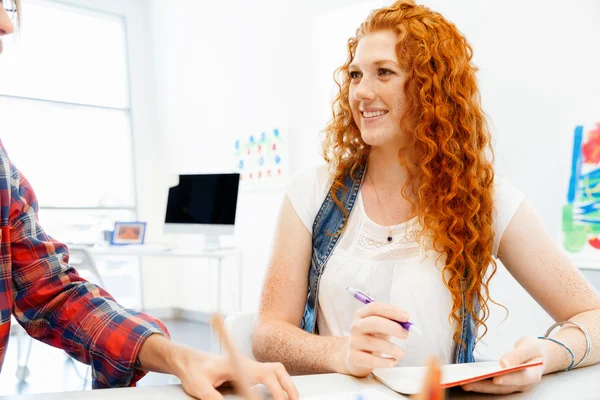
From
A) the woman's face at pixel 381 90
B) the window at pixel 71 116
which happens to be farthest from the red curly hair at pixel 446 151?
the window at pixel 71 116

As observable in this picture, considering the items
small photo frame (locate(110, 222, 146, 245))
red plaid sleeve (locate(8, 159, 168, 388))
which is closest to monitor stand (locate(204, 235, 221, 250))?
small photo frame (locate(110, 222, 146, 245))

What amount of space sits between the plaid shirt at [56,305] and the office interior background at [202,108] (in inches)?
95.8

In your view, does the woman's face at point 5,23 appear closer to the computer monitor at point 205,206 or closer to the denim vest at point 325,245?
the denim vest at point 325,245

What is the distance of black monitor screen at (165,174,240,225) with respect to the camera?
4.10 metres

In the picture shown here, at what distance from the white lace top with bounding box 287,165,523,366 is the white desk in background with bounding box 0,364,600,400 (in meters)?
0.37

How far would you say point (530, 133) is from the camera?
2875 mm

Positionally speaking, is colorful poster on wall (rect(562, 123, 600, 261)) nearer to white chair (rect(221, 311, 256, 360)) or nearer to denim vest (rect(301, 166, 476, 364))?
denim vest (rect(301, 166, 476, 364))

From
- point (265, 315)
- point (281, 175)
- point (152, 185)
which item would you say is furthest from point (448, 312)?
point (152, 185)

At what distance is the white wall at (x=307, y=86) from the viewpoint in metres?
2.76

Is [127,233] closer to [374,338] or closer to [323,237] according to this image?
[323,237]

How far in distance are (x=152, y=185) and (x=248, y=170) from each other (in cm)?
161

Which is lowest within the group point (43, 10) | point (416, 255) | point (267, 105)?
point (416, 255)

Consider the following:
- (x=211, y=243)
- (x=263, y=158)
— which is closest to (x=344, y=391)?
(x=211, y=243)

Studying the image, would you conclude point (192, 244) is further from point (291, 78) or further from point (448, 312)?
point (448, 312)
